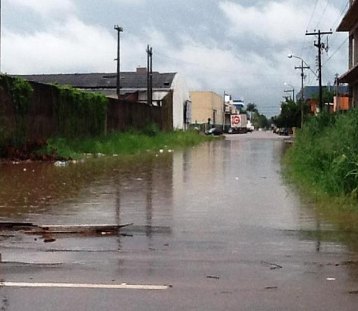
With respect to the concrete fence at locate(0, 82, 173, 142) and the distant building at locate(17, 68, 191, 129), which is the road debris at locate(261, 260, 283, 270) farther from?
the distant building at locate(17, 68, 191, 129)

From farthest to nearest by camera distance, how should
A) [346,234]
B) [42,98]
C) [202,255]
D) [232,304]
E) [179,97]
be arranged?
1. [179,97]
2. [42,98]
3. [346,234]
4. [202,255]
5. [232,304]

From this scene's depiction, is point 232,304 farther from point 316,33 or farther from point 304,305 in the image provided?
point 316,33

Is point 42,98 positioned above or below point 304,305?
above

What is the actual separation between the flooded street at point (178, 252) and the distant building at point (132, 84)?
60.5 meters

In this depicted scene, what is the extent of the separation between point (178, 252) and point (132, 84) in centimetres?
7390

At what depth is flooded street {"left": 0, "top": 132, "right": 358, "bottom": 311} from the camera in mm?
6672

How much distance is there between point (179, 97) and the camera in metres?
89.6

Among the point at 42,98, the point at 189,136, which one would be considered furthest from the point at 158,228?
the point at 189,136

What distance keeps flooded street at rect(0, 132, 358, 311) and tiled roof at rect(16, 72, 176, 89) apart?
64.7 m

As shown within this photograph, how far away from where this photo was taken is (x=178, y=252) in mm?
9039

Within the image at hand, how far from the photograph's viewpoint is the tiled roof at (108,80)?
81.7m

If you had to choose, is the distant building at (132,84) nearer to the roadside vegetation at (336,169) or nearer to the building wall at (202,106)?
the building wall at (202,106)

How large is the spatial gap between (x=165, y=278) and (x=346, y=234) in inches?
158

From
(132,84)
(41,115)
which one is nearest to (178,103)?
(132,84)
